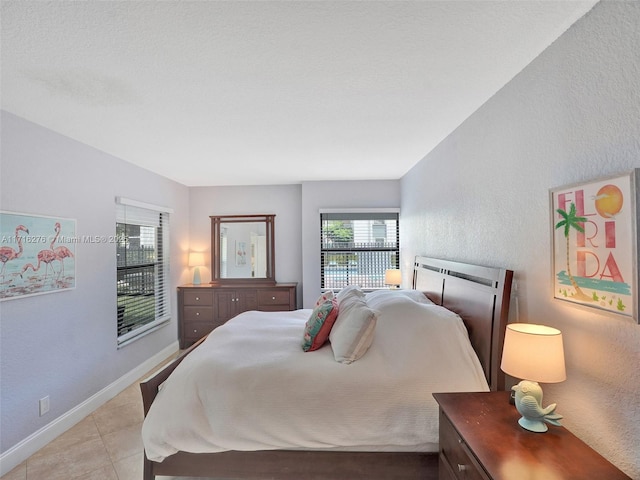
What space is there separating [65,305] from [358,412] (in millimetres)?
2598

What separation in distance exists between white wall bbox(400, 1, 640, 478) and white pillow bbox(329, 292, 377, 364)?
0.88 metres

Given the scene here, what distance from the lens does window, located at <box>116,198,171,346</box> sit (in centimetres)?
337

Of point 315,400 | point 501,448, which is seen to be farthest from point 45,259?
point 501,448

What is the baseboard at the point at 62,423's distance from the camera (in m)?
2.10

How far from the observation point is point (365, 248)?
450 centimetres

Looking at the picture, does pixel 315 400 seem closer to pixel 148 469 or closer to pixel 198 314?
pixel 148 469

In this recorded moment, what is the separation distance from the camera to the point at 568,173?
136cm

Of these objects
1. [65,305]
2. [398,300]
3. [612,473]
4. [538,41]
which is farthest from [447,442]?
[65,305]

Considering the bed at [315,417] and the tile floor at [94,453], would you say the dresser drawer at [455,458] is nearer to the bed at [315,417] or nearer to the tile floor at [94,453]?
the bed at [315,417]

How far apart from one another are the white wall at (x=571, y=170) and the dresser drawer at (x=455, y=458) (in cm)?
52

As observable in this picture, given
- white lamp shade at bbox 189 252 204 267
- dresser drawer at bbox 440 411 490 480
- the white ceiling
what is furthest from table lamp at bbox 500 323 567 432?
white lamp shade at bbox 189 252 204 267

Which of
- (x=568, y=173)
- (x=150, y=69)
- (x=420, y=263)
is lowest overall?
(x=420, y=263)

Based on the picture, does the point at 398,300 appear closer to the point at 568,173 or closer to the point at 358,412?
the point at 358,412

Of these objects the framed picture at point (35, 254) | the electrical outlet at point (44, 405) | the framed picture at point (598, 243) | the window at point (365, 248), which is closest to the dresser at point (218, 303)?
the window at point (365, 248)
